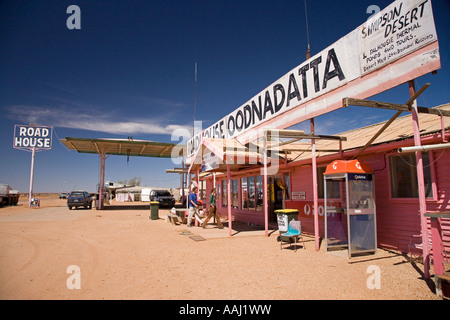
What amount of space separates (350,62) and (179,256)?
22.5 feet

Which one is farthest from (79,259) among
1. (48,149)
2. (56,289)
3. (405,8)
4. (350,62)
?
(48,149)

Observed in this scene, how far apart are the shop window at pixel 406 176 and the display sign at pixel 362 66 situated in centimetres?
223

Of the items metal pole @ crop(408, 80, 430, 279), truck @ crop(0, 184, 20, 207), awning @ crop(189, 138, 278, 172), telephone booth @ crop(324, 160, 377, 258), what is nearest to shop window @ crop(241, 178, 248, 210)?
awning @ crop(189, 138, 278, 172)

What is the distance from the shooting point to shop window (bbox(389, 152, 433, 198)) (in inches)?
272

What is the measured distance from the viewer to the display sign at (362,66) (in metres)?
5.60

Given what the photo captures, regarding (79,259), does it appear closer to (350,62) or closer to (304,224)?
(304,224)

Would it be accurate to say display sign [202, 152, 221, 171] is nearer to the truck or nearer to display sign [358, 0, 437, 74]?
display sign [358, 0, 437, 74]

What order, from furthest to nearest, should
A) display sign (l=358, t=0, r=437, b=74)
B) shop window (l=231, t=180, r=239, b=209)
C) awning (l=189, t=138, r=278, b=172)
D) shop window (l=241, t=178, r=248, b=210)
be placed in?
shop window (l=231, t=180, r=239, b=209) → shop window (l=241, t=178, r=248, b=210) → awning (l=189, t=138, r=278, b=172) → display sign (l=358, t=0, r=437, b=74)

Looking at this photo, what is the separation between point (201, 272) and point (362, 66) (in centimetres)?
626

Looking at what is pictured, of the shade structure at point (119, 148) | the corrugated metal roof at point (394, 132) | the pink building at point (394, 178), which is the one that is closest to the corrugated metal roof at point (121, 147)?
the shade structure at point (119, 148)

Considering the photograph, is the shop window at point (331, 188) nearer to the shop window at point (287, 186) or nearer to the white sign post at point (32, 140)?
the shop window at point (287, 186)

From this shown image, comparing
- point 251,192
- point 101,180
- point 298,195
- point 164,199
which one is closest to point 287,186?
point 298,195

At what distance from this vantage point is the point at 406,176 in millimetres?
7496

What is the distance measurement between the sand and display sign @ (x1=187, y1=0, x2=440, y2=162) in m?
4.08
